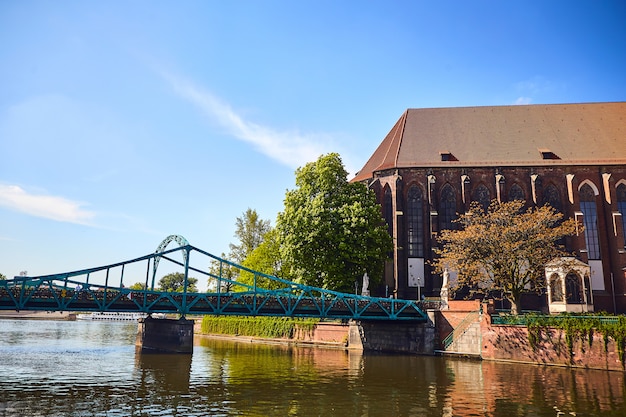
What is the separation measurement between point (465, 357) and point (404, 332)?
541 centimetres

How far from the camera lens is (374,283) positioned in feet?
137

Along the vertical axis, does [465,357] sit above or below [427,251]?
below

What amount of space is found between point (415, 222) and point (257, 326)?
2035 cm

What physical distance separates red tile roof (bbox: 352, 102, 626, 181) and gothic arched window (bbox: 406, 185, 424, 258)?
3078 millimetres

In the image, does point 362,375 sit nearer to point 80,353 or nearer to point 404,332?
point 404,332

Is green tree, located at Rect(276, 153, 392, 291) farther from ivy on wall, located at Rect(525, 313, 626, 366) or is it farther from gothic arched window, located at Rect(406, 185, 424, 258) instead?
ivy on wall, located at Rect(525, 313, 626, 366)

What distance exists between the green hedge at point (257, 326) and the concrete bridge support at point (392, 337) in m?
6.94

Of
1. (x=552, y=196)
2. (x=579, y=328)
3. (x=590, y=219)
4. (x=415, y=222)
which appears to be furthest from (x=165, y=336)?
(x=590, y=219)

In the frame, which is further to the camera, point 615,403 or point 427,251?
point 427,251

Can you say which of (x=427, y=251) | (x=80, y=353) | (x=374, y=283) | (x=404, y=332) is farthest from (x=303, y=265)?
(x=80, y=353)

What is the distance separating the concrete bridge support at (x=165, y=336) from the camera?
37031mm

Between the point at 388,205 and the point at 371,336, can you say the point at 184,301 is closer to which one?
the point at 371,336

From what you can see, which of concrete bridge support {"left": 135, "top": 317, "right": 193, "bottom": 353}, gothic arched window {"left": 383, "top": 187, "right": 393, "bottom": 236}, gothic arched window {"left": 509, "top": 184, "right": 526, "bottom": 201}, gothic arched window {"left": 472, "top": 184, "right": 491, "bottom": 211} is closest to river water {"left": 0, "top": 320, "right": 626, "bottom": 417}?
concrete bridge support {"left": 135, "top": 317, "right": 193, "bottom": 353}

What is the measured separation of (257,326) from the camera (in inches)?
2089
